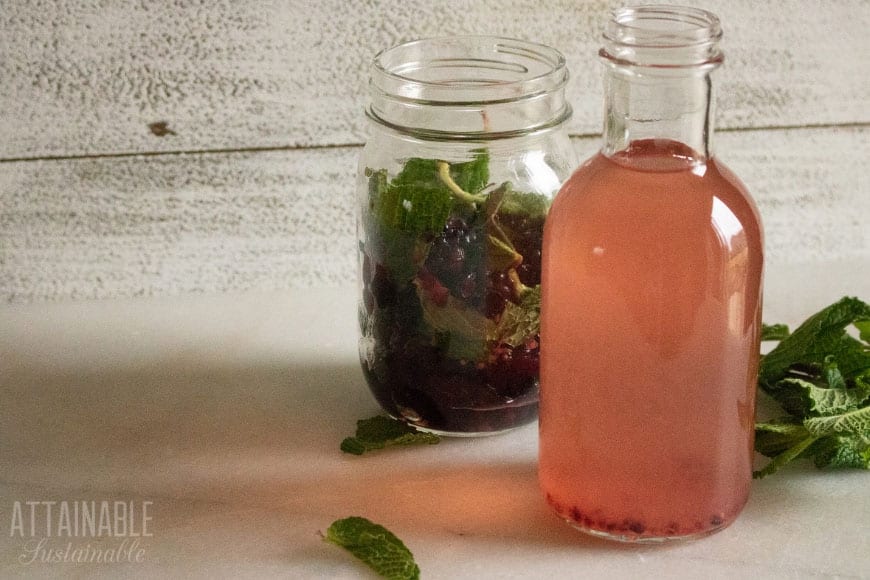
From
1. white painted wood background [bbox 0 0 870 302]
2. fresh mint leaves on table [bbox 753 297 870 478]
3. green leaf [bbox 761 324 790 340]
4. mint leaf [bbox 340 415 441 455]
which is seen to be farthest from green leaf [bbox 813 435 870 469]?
white painted wood background [bbox 0 0 870 302]

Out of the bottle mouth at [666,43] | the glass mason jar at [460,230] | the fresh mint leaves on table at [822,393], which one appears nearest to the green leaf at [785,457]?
the fresh mint leaves on table at [822,393]

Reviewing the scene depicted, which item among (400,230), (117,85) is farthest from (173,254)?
(400,230)

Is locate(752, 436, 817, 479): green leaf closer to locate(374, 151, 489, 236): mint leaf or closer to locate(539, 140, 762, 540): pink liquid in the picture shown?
locate(539, 140, 762, 540): pink liquid

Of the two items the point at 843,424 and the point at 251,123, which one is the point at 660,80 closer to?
the point at 843,424

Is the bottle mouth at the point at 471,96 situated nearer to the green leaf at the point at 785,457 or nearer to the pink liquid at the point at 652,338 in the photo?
the pink liquid at the point at 652,338

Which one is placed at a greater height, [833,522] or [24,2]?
[24,2]

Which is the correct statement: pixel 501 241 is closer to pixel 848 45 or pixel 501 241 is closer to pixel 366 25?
pixel 366 25
